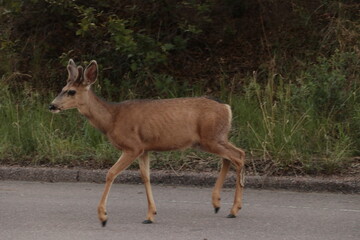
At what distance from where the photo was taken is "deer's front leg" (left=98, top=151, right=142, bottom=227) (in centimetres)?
837

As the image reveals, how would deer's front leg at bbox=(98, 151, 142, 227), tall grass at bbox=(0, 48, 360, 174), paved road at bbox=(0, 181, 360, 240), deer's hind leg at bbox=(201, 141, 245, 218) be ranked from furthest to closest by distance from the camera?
tall grass at bbox=(0, 48, 360, 174)
deer's hind leg at bbox=(201, 141, 245, 218)
deer's front leg at bbox=(98, 151, 142, 227)
paved road at bbox=(0, 181, 360, 240)

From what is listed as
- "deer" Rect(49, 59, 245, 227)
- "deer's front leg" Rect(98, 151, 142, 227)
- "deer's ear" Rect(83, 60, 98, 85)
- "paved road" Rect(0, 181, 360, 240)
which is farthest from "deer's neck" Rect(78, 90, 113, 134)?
"paved road" Rect(0, 181, 360, 240)

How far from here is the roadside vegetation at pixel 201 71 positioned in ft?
37.6

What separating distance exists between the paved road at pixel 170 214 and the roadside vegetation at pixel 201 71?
34.6 inches

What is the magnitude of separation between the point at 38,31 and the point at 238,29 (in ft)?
11.5

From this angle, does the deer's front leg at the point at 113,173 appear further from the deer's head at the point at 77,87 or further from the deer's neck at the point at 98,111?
the deer's head at the point at 77,87

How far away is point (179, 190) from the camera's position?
10.5m

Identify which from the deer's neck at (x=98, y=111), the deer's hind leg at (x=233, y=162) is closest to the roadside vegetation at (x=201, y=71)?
the deer's hind leg at (x=233, y=162)

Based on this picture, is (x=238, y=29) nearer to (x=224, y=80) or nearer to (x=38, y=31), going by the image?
(x=224, y=80)

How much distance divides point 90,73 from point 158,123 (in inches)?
33.7

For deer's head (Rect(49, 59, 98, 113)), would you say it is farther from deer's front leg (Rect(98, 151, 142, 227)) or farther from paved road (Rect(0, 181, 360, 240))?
paved road (Rect(0, 181, 360, 240))

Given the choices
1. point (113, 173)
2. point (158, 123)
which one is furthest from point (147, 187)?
point (158, 123)

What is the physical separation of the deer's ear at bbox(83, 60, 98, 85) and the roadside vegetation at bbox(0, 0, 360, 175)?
2355 millimetres

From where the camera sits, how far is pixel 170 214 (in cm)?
902
